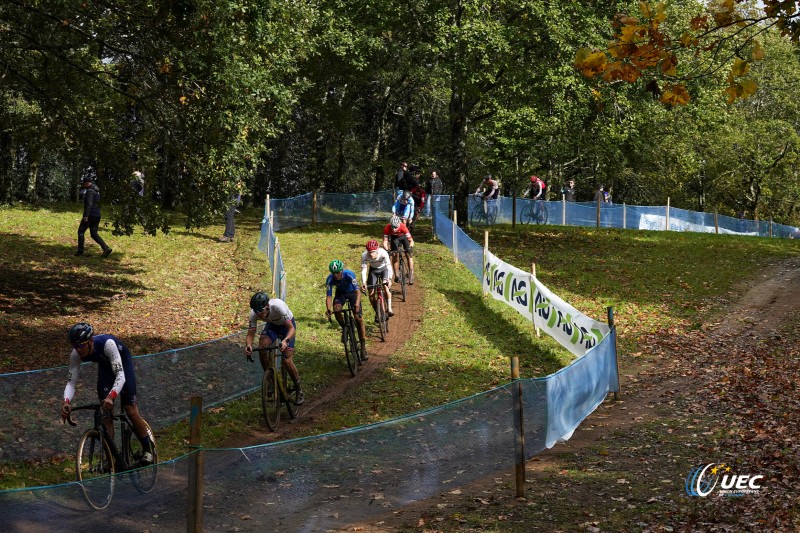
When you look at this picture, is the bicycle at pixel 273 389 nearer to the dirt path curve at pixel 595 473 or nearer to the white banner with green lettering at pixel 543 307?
the dirt path curve at pixel 595 473

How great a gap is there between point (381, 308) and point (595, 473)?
8461 mm

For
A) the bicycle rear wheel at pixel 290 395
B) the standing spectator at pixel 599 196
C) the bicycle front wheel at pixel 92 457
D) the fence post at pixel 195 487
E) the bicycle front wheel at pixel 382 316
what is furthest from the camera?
the standing spectator at pixel 599 196

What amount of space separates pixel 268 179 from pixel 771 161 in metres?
32.4

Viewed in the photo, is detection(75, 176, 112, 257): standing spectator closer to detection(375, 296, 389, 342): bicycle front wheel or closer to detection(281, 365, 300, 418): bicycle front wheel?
detection(375, 296, 389, 342): bicycle front wheel

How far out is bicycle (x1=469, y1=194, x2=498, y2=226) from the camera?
35906 mm

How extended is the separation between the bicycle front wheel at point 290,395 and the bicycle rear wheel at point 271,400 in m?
0.24

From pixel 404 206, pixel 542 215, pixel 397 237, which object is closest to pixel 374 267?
pixel 397 237

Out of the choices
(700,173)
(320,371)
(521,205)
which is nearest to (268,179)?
(521,205)

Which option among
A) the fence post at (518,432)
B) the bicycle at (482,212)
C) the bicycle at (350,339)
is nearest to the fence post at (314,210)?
the bicycle at (482,212)

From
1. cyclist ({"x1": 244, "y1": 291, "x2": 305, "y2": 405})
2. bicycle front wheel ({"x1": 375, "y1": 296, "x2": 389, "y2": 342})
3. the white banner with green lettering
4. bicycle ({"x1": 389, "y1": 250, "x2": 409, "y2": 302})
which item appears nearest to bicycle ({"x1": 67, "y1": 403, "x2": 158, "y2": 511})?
cyclist ({"x1": 244, "y1": 291, "x2": 305, "y2": 405})

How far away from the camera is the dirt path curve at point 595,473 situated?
8.33m

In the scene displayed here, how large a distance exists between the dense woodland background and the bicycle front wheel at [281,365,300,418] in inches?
235

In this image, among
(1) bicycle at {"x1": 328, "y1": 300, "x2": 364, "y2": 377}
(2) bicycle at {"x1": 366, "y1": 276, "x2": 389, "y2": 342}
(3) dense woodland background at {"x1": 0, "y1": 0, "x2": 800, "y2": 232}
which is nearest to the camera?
(1) bicycle at {"x1": 328, "y1": 300, "x2": 364, "y2": 377}

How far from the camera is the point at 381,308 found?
58.6ft
